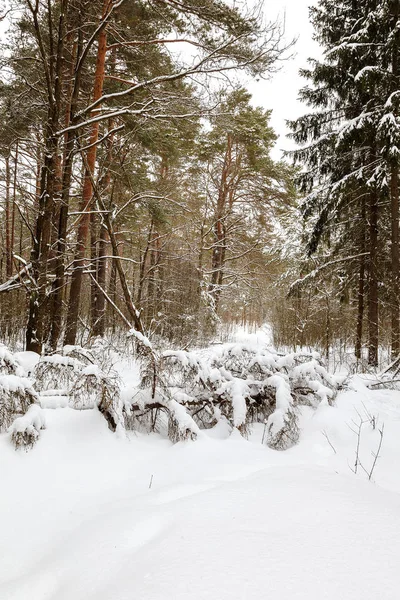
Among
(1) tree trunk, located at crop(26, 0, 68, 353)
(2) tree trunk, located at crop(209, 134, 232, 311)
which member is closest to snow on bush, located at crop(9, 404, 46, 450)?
(1) tree trunk, located at crop(26, 0, 68, 353)

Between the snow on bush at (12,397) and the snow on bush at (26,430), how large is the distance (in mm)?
162

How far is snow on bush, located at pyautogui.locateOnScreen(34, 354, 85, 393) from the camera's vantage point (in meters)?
3.39

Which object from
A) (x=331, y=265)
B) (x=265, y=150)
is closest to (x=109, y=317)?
(x=331, y=265)

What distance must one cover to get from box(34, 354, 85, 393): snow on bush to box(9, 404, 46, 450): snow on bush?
658mm

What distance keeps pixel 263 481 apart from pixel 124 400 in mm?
1620

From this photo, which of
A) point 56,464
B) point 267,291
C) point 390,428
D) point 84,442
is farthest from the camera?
point 267,291

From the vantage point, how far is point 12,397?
279 cm

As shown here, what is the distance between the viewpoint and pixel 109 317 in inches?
A: 523

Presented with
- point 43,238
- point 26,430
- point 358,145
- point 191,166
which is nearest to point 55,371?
point 26,430

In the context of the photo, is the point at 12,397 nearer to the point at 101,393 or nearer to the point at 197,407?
the point at 101,393

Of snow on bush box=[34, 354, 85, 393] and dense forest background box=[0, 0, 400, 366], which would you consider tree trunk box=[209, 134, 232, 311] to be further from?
snow on bush box=[34, 354, 85, 393]

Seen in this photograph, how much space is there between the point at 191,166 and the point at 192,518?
1500cm

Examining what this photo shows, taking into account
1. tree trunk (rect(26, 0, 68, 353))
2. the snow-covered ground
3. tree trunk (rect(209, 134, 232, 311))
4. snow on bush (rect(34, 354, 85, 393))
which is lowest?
the snow-covered ground

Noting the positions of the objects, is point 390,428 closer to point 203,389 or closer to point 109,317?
point 203,389
